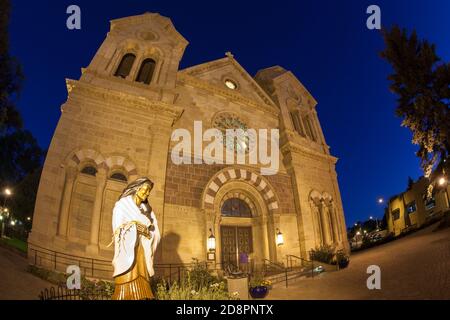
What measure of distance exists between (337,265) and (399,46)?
40.9 ft

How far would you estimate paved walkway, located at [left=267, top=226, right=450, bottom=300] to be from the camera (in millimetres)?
7195

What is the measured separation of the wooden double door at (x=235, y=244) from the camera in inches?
536

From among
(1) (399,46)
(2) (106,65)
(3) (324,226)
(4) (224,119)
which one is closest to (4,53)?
(2) (106,65)

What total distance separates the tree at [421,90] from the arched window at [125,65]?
14.8 metres

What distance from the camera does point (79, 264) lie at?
9555 millimetres

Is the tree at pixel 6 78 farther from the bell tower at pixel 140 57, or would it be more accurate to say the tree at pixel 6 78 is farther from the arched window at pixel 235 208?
the arched window at pixel 235 208

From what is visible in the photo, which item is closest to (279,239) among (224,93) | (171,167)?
(171,167)

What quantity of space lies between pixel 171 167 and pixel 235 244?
535 cm

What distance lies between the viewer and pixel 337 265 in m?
13.0

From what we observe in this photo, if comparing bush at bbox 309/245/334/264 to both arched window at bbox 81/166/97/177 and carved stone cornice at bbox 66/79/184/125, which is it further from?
arched window at bbox 81/166/97/177

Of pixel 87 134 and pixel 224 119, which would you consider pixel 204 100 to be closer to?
pixel 224 119

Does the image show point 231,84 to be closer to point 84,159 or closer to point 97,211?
point 84,159

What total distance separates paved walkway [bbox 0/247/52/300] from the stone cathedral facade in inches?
35.5

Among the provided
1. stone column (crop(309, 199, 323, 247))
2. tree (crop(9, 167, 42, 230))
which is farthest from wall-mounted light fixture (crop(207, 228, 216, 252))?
tree (crop(9, 167, 42, 230))
